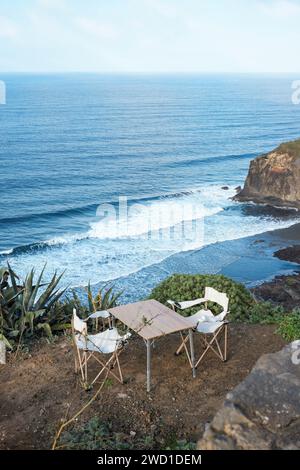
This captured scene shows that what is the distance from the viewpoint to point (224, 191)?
1859 inches

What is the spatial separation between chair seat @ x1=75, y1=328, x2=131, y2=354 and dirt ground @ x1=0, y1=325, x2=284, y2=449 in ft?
1.64

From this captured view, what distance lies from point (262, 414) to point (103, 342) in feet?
10.1

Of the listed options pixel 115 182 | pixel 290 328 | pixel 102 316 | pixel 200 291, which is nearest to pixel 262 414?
pixel 102 316

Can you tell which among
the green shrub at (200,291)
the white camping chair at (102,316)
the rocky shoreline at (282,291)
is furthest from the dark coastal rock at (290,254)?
the white camping chair at (102,316)

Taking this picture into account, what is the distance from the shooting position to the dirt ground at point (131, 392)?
6652mm

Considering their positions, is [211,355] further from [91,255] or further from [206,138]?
[206,138]

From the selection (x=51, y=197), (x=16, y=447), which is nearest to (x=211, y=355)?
(x=16, y=447)

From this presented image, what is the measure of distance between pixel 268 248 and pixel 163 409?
25.2 meters

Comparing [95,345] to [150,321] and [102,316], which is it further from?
[102,316]

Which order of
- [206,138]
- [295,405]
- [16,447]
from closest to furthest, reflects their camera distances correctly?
[295,405], [16,447], [206,138]

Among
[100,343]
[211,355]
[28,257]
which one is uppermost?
[100,343]

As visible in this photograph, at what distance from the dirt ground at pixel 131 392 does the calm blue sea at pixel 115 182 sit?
1645cm

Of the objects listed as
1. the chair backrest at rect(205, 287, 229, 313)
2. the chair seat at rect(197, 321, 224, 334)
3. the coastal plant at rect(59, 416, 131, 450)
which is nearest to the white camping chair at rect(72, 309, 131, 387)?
the coastal plant at rect(59, 416, 131, 450)

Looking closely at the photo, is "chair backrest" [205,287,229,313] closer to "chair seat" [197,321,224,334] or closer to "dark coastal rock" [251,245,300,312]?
"chair seat" [197,321,224,334]
